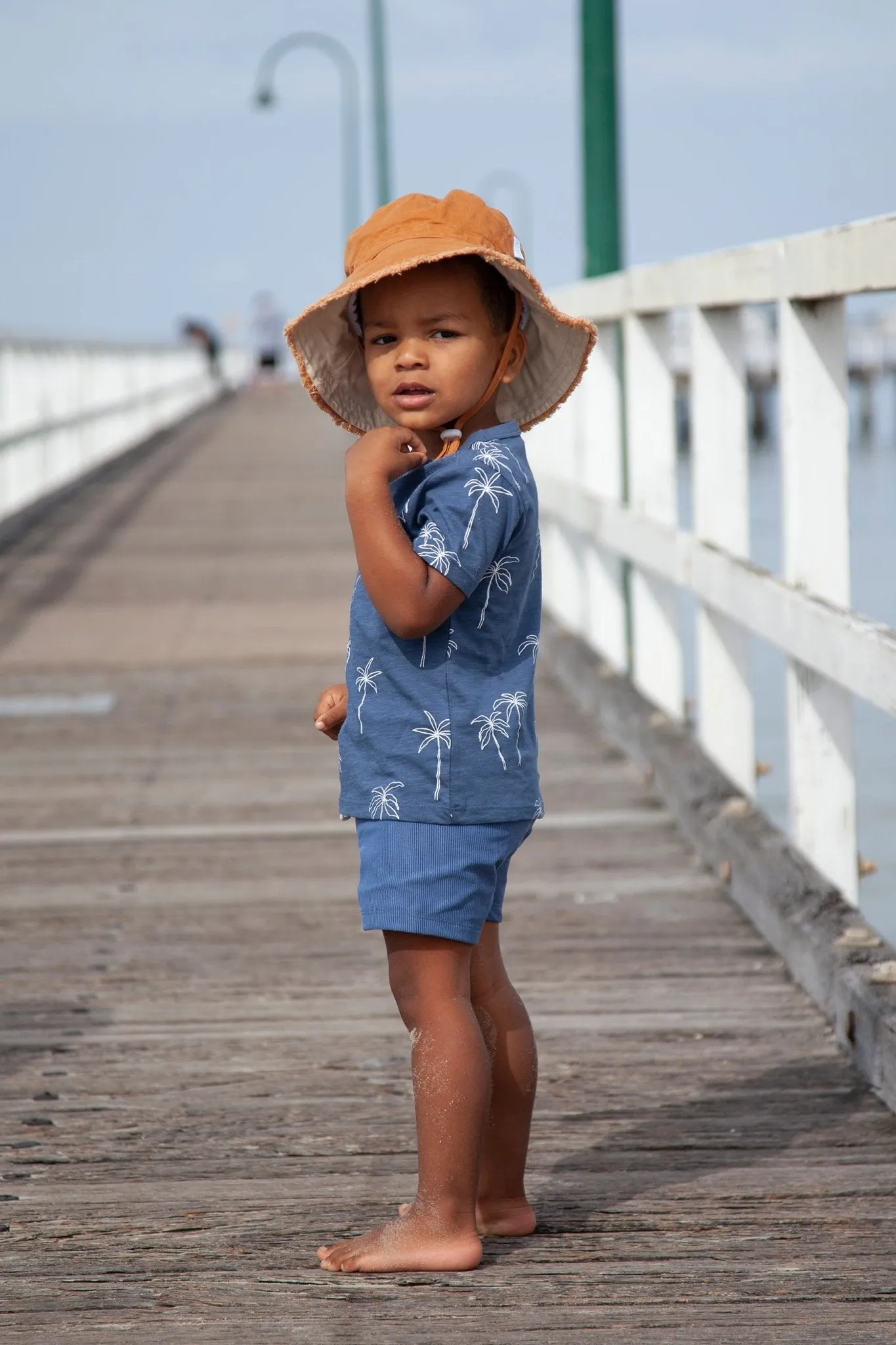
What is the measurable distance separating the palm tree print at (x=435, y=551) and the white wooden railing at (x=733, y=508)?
1.05m

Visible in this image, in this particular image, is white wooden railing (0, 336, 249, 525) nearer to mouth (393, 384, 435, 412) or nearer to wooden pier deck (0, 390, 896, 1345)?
wooden pier deck (0, 390, 896, 1345)

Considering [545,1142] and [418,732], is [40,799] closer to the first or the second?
[545,1142]

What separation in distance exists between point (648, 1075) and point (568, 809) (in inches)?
88.7

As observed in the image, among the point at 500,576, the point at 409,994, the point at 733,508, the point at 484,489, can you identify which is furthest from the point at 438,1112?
the point at 733,508

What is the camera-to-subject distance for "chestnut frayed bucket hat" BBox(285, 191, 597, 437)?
2.79m

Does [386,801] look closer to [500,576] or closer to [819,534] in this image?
[500,576]

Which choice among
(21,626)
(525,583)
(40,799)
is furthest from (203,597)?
(525,583)

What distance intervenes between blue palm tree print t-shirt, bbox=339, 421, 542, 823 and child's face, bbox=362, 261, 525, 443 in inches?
2.7

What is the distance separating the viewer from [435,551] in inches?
107

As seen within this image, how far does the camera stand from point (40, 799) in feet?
20.5

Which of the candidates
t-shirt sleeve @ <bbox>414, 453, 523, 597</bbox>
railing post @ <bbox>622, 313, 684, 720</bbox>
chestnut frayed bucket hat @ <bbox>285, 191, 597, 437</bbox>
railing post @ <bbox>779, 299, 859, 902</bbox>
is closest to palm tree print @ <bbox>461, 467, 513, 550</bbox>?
t-shirt sleeve @ <bbox>414, 453, 523, 597</bbox>

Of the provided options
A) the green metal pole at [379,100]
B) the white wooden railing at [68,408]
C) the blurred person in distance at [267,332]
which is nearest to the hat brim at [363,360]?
the white wooden railing at [68,408]

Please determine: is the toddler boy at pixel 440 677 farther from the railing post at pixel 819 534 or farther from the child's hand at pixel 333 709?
the railing post at pixel 819 534

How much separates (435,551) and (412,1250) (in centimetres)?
94
